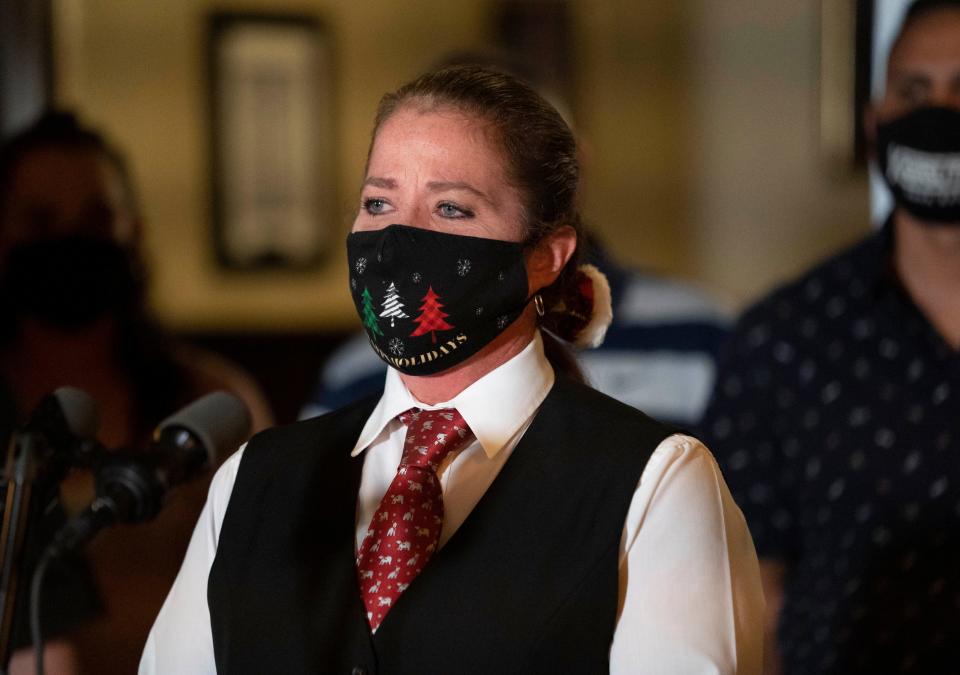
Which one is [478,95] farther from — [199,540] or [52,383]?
[52,383]

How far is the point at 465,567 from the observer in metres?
1.43

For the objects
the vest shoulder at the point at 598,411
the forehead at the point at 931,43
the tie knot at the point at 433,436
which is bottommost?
the tie knot at the point at 433,436

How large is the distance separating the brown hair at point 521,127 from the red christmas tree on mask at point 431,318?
0.12 m

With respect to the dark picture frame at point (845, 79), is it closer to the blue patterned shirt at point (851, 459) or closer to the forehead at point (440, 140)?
the blue patterned shirt at point (851, 459)

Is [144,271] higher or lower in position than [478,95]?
lower

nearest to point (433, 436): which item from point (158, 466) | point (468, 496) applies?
point (468, 496)

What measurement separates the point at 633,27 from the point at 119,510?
15.4ft

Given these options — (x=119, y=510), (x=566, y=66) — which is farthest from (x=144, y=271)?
(x=566, y=66)

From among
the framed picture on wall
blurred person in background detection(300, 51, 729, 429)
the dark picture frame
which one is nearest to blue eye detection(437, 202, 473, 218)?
blurred person in background detection(300, 51, 729, 429)

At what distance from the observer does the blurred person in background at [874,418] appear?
2121 millimetres

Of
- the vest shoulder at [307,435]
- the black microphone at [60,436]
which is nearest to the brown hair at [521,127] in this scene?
the vest shoulder at [307,435]

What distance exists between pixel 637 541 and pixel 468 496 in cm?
20

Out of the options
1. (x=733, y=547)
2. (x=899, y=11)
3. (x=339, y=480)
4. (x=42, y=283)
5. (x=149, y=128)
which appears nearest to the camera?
(x=733, y=547)

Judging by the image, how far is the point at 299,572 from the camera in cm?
148
